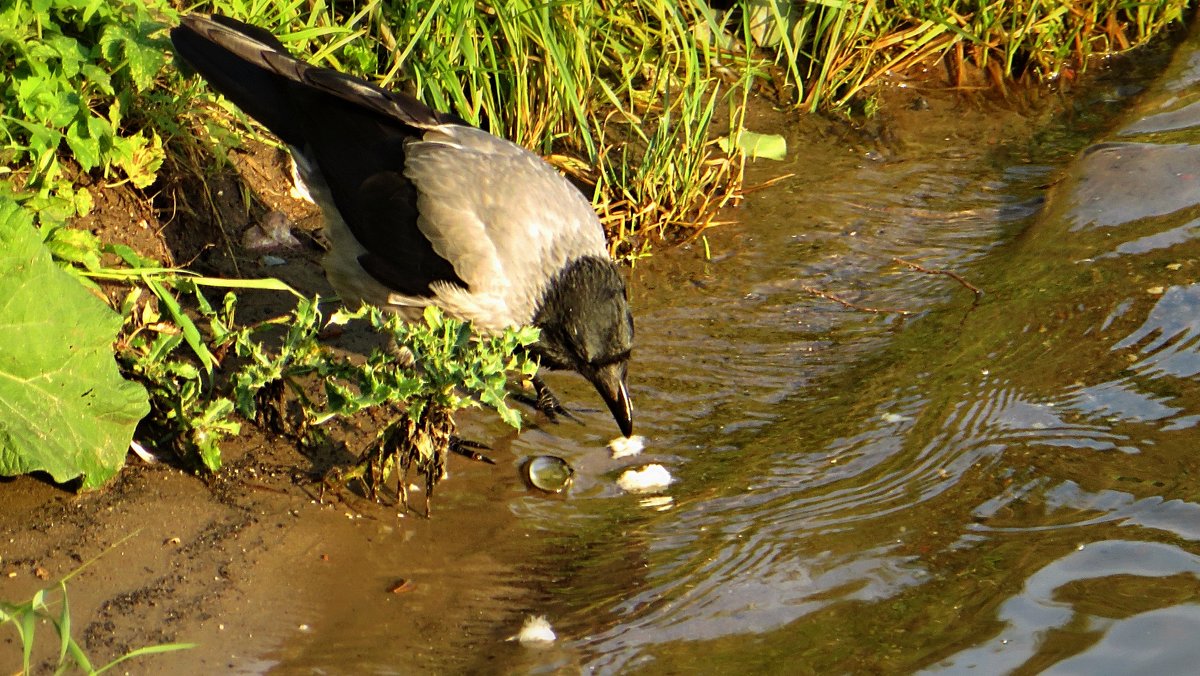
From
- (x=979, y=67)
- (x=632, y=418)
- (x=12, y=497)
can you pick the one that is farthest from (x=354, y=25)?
(x=979, y=67)

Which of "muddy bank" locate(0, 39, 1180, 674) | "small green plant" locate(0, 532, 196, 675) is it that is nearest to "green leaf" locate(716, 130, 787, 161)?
"muddy bank" locate(0, 39, 1180, 674)

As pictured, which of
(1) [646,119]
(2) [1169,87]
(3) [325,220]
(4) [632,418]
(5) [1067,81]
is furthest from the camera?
(5) [1067,81]

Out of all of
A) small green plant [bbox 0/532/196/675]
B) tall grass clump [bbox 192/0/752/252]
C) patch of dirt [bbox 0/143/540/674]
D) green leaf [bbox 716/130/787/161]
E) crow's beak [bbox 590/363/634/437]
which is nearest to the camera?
small green plant [bbox 0/532/196/675]

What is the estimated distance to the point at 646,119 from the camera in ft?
18.9

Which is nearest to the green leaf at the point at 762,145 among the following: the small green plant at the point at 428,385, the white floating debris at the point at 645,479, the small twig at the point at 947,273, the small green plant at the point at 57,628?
the small twig at the point at 947,273

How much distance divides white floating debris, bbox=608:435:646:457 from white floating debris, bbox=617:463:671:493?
11 cm

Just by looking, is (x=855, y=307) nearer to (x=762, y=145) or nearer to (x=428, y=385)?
(x=762, y=145)

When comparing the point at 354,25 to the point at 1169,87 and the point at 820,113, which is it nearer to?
the point at 820,113

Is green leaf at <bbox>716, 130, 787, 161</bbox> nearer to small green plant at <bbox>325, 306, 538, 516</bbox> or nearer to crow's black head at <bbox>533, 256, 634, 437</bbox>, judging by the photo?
crow's black head at <bbox>533, 256, 634, 437</bbox>

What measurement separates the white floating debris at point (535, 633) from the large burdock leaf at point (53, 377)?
116 centimetres

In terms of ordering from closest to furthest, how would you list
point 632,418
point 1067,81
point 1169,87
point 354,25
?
point 632,418 < point 354,25 < point 1169,87 < point 1067,81

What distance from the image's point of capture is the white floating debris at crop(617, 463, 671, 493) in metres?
4.01

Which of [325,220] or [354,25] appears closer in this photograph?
[325,220]

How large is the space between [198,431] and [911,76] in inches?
164
